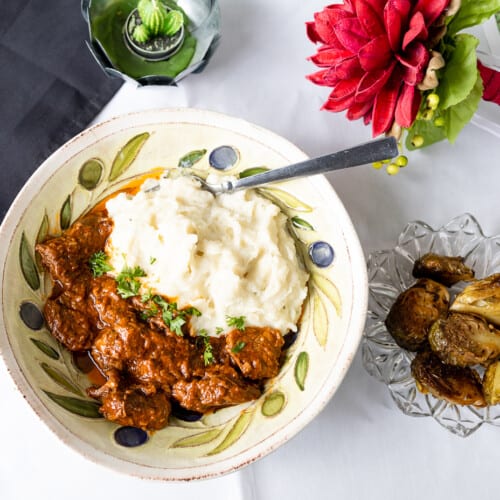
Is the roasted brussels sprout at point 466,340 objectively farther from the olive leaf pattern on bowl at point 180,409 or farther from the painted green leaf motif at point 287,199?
the painted green leaf motif at point 287,199

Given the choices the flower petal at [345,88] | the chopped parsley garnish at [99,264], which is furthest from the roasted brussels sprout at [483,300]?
the chopped parsley garnish at [99,264]

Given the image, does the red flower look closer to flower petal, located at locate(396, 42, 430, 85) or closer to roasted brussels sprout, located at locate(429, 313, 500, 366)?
flower petal, located at locate(396, 42, 430, 85)

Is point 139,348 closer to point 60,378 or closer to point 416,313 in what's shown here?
point 60,378

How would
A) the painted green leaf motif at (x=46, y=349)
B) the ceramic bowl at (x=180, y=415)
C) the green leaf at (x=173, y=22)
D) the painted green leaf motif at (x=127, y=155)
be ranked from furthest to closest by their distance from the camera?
the green leaf at (x=173, y=22) < the painted green leaf motif at (x=127, y=155) < the painted green leaf motif at (x=46, y=349) < the ceramic bowl at (x=180, y=415)

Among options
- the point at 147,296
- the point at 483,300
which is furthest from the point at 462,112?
the point at 147,296

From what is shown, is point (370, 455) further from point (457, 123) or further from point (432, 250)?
point (457, 123)

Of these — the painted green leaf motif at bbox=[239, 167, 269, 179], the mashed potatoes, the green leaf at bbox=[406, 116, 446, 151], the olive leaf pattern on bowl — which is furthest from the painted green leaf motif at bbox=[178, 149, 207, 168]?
the green leaf at bbox=[406, 116, 446, 151]

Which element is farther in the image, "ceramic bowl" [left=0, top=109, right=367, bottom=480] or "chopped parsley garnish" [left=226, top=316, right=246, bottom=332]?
A: "chopped parsley garnish" [left=226, top=316, right=246, bottom=332]
